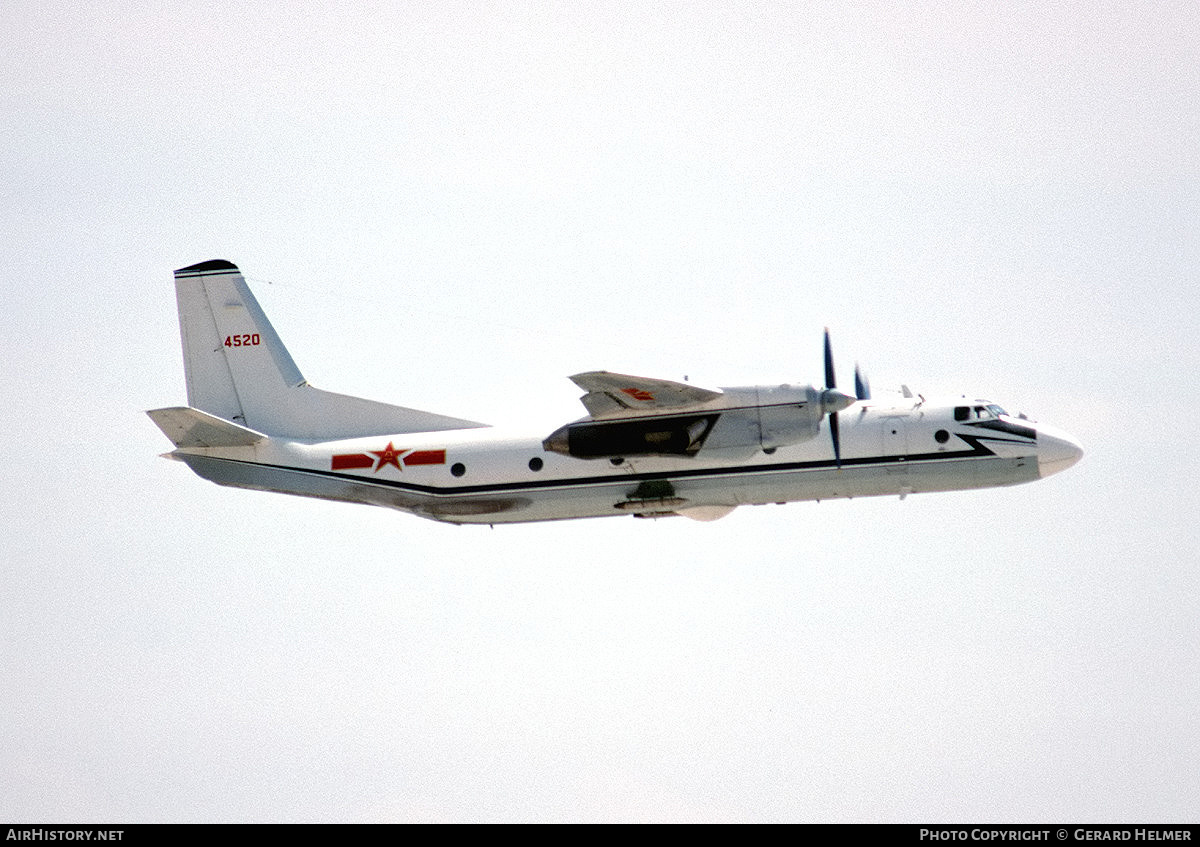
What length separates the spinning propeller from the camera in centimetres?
3762

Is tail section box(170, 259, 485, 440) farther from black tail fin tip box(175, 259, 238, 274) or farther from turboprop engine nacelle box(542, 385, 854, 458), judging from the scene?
turboprop engine nacelle box(542, 385, 854, 458)

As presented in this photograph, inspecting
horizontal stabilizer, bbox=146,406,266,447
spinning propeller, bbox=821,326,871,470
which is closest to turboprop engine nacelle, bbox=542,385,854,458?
spinning propeller, bbox=821,326,871,470

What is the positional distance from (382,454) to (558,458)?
4.41m

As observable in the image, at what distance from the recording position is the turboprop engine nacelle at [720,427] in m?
37.7

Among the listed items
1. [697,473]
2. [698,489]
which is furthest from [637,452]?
[698,489]

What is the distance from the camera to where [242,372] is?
141ft

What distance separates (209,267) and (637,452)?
13.0 meters

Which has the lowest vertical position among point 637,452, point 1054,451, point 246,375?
point 1054,451

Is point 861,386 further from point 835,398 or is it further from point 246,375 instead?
point 246,375

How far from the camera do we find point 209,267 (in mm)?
43688
